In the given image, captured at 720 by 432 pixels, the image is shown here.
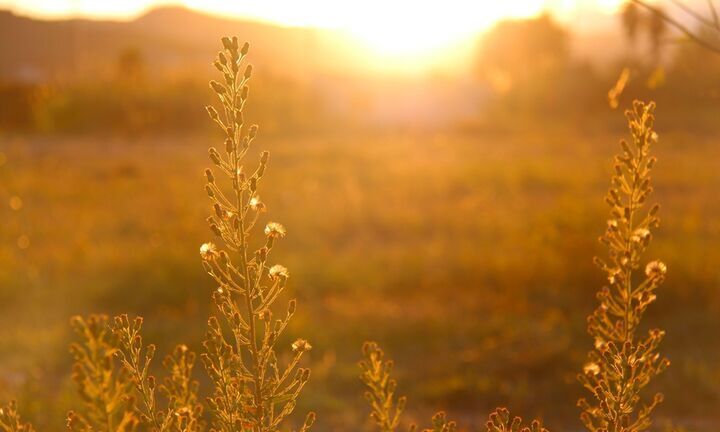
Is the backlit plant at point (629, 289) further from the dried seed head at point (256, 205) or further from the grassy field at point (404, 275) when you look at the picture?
the grassy field at point (404, 275)

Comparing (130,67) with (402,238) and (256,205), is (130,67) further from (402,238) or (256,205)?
(256,205)

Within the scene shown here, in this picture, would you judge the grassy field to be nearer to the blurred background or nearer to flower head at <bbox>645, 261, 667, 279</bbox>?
the blurred background

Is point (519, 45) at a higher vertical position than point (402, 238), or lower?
higher

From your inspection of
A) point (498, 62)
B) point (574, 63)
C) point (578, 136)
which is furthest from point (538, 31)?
point (578, 136)

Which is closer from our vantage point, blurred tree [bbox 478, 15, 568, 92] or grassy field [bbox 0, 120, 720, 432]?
grassy field [bbox 0, 120, 720, 432]

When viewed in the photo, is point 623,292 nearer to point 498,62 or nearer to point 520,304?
point 520,304

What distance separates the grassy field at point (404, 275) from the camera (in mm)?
5922

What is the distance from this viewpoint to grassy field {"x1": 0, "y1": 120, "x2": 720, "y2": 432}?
5.92m

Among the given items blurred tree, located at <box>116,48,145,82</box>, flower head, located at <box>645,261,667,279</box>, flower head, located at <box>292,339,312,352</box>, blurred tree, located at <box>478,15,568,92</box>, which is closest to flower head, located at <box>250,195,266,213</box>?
flower head, located at <box>292,339,312,352</box>

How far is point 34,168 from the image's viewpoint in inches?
647

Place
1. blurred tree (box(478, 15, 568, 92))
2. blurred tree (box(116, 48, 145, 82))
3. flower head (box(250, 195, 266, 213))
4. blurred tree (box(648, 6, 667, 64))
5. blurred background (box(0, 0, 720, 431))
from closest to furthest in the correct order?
flower head (box(250, 195, 266, 213))
blurred tree (box(648, 6, 667, 64))
blurred background (box(0, 0, 720, 431))
blurred tree (box(116, 48, 145, 82))
blurred tree (box(478, 15, 568, 92))

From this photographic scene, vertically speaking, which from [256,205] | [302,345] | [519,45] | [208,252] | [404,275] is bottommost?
[404,275]

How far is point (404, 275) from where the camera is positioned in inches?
342

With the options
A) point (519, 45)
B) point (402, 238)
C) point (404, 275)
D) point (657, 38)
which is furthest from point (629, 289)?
point (519, 45)
